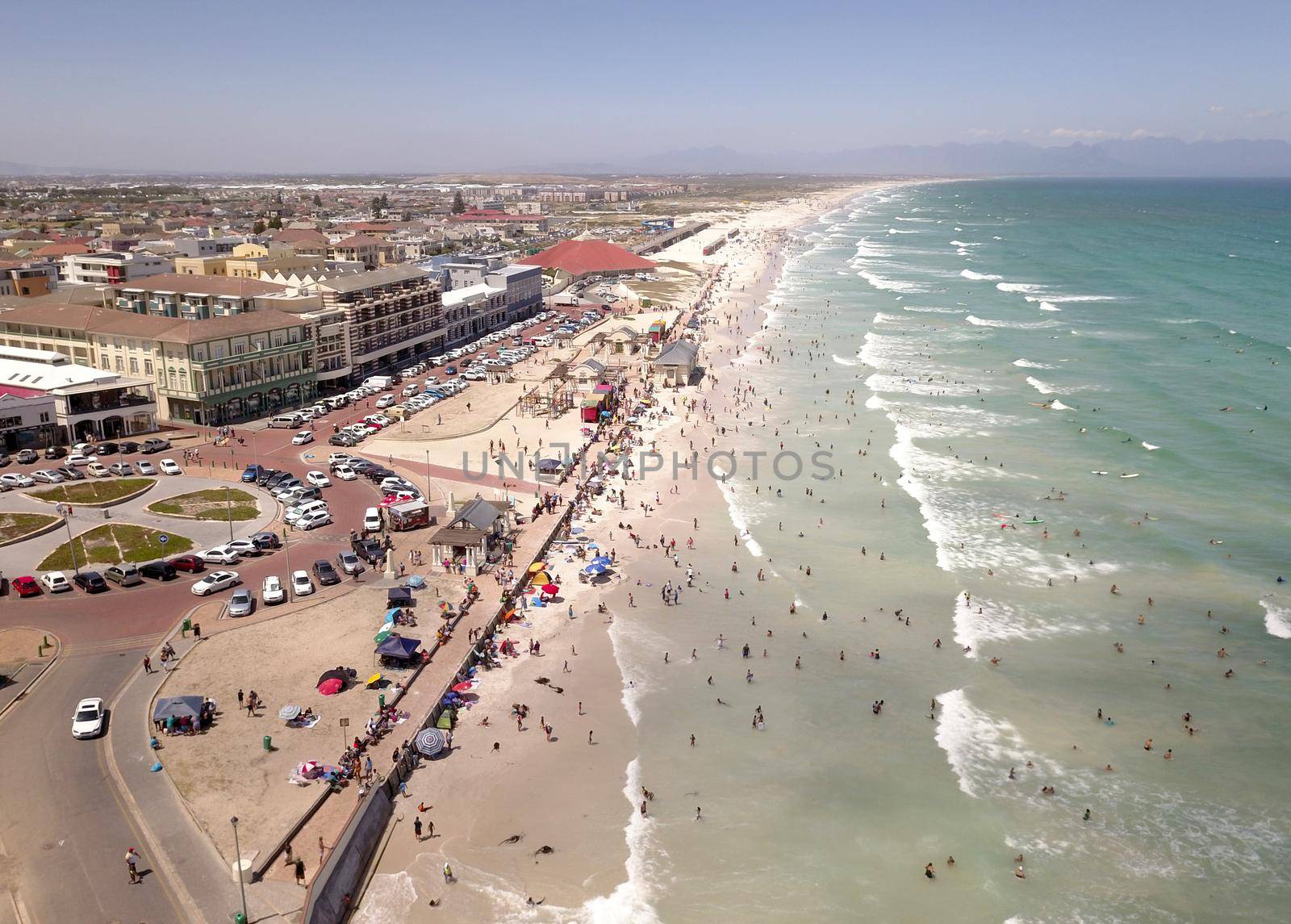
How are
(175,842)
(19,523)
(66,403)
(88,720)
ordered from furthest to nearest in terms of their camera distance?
(66,403), (19,523), (88,720), (175,842)

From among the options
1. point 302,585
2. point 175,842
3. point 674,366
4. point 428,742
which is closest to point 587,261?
point 674,366

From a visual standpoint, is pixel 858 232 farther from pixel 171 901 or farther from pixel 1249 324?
pixel 171 901

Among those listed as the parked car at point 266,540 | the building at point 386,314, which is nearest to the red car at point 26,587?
the parked car at point 266,540

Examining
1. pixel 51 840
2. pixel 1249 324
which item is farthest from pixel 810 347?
pixel 51 840

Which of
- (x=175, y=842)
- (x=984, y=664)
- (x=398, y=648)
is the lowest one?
(x=984, y=664)

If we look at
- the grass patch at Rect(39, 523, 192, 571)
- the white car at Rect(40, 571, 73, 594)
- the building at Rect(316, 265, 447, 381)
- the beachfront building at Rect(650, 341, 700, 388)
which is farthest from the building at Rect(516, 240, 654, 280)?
the white car at Rect(40, 571, 73, 594)

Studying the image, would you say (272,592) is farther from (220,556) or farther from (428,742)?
(428,742)
